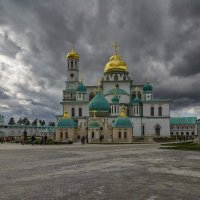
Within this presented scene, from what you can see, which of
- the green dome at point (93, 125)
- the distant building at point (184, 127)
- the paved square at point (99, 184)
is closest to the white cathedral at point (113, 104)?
the green dome at point (93, 125)

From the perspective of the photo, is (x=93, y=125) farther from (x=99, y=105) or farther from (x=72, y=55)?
(x=72, y=55)

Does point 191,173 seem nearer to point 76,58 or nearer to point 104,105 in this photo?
point 104,105

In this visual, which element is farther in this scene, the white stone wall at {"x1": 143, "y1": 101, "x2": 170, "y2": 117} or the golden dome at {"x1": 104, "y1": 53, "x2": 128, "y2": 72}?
the golden dome at {"x1": 104, "y1": 53, "x2": 128, "y2": 72}

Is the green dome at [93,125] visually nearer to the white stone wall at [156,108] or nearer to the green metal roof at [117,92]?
the green metal roof at [117,92]

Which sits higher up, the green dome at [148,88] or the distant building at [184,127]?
the green dome at [148,88]

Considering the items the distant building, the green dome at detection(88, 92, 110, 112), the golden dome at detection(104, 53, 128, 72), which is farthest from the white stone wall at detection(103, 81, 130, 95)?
the distant building

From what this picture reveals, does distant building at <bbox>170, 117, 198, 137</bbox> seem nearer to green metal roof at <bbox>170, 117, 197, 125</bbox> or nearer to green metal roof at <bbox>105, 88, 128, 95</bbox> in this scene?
green metal roof at <bbox>170, 117, 197, 125</bbox>

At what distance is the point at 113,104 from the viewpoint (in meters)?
61.5

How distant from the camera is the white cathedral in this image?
2147 inches

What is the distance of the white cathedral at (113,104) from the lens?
54531mm

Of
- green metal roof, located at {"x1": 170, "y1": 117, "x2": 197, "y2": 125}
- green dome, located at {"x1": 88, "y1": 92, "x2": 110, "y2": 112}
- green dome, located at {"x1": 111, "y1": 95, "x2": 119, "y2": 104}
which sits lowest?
green metal roof, located at {"x1": 170, "y1": 117, "x2": 197, "y2": 125}

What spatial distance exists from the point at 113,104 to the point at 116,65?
486 inches

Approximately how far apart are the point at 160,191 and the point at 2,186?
200 inches

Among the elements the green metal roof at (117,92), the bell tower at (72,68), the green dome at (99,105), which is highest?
the bell tower at (72,68)
